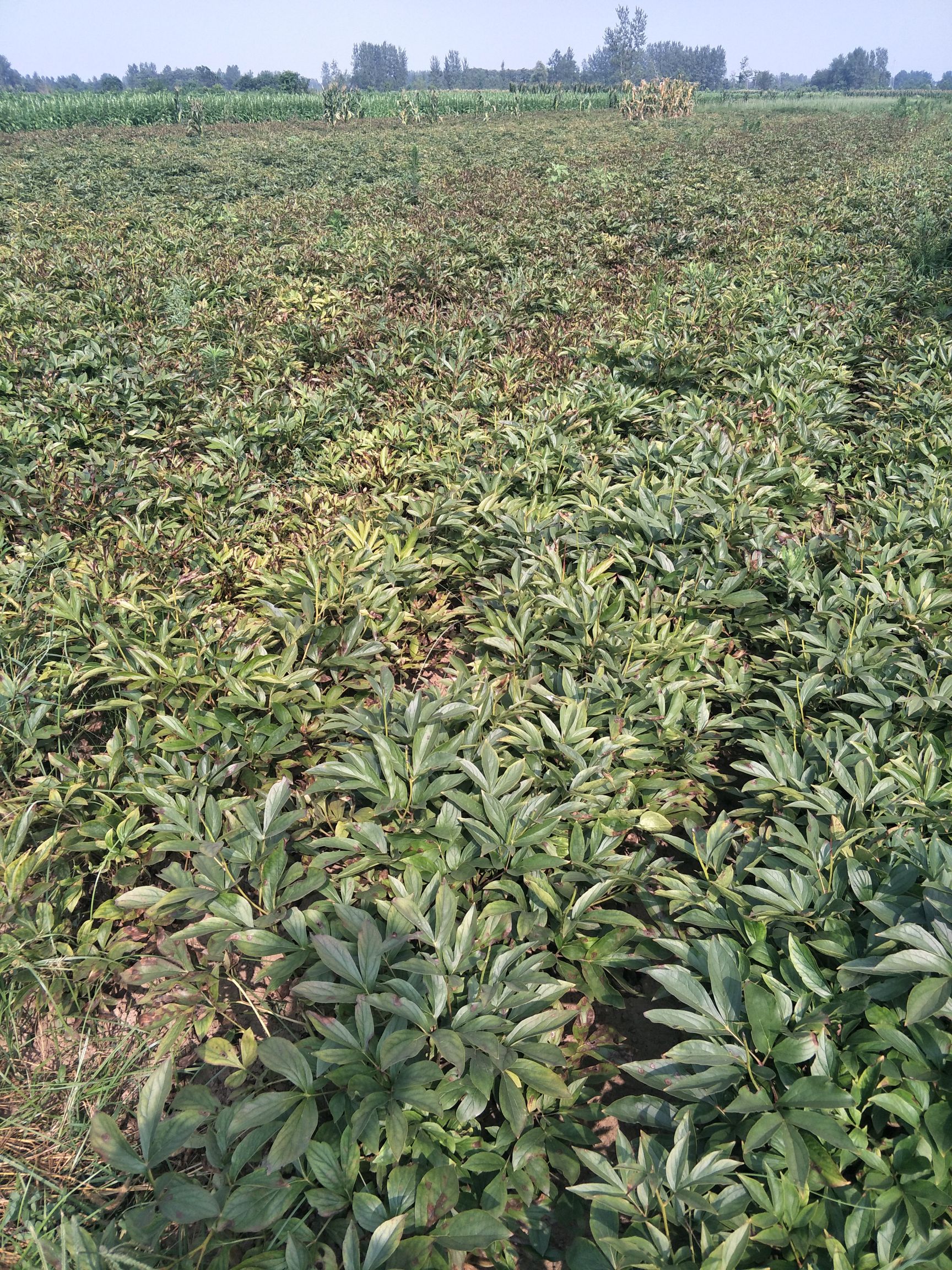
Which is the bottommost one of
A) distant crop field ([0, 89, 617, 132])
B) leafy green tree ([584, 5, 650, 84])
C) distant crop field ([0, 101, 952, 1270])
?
distant crop field ([0, 101, 952, 1270])

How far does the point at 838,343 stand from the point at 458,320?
2.95 meters

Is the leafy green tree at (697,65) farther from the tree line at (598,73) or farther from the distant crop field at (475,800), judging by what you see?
the distant crop field at (475,800)

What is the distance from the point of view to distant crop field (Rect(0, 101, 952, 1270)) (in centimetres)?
123

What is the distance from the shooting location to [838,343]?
17.5 feet

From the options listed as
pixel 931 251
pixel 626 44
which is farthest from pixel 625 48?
pixel 931 251

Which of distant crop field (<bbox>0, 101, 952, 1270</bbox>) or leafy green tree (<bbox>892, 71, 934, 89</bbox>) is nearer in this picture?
distant crop field (<bbox>0, 101, 952, 1270</bbox>)

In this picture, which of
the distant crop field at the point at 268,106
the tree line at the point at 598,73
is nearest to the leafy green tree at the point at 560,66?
the tree line at the point at 598,73

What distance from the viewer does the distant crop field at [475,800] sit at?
4.04 feet

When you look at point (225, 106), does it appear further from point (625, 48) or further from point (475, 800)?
point (625, 48)

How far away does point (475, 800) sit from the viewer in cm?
184

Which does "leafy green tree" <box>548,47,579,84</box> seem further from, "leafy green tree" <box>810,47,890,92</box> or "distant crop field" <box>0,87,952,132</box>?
"distant crop field" <box>0,87,952,132</box>

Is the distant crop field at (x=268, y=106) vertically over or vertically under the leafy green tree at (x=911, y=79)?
under

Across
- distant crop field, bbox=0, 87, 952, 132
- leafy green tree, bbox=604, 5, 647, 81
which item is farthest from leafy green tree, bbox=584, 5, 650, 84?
distant crop field, bbox=0, 87, 952, 132

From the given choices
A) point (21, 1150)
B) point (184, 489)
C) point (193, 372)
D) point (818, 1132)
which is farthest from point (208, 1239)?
point (193, 372)
